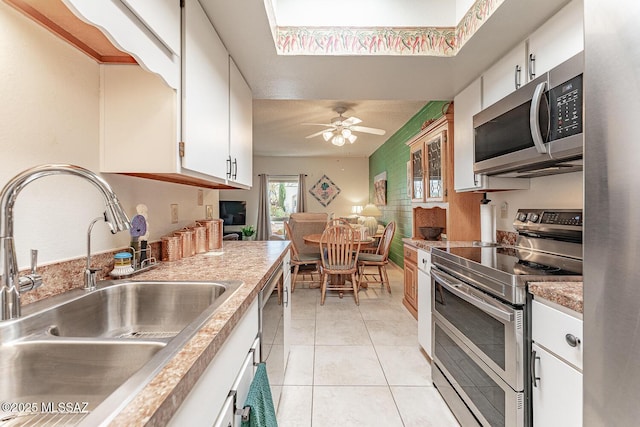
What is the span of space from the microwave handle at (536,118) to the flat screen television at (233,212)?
686cm

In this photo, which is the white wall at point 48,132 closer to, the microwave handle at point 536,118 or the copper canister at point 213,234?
the copper canister at point 213,234

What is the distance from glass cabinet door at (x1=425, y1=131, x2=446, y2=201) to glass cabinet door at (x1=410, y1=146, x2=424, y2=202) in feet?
0.46

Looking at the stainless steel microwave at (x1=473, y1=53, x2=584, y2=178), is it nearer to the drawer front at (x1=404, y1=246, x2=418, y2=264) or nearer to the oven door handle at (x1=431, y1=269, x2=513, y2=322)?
the oven door handle at (x1=431, y1=269, x2=513, y2=322)

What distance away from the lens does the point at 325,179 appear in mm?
7641

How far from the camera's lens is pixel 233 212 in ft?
24.4

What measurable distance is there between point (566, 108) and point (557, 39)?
45 centimetres

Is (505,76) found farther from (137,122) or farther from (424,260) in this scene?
(137,122)

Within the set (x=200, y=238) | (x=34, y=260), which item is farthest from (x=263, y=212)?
(x=34, y=260)

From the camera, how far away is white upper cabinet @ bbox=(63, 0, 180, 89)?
75 centimetres

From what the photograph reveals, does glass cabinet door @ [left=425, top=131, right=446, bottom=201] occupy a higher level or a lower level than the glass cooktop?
higher

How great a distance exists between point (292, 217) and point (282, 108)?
5.33 ft

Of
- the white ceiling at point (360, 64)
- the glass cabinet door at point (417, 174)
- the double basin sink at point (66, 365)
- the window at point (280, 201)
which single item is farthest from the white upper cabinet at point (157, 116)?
the window at point (280, 201)

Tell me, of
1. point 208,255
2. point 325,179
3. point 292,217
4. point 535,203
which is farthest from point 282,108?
point 325,179

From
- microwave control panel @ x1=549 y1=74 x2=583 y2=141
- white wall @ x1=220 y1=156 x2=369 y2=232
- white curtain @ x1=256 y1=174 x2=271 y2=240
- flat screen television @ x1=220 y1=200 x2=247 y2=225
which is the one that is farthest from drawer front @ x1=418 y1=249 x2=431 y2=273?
flat screen television @ x1=220 y1=200 x2=247 y2=225
